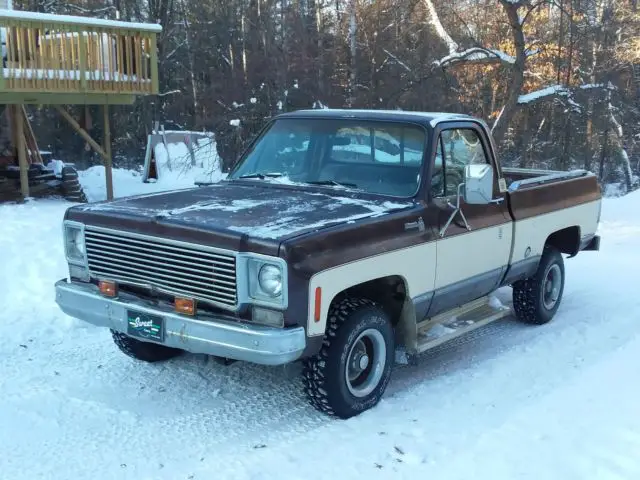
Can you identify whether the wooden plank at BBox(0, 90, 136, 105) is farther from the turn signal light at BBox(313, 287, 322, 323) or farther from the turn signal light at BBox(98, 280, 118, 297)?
the turn signal light at BBox(313, 287, 322, 323)

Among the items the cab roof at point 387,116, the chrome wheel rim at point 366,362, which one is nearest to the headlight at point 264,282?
the chrome wheel rim at point 366,362

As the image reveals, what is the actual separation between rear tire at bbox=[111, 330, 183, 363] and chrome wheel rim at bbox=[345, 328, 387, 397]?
1.66m

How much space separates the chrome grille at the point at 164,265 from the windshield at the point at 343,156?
1.47m

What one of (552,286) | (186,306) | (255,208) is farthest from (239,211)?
(552,286)

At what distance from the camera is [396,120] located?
542cm

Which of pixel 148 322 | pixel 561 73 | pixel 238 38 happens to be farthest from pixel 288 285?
pixel 238 38

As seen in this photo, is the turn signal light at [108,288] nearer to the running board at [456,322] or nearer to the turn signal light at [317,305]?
the turn signal light at [317,305]

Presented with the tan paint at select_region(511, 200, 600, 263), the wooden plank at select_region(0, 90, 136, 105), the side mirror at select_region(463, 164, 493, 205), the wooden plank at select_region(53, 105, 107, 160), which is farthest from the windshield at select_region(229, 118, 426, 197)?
the wooden plank at select_region(53, 105, 107, 160)

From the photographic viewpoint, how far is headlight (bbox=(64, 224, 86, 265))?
4.78 meters

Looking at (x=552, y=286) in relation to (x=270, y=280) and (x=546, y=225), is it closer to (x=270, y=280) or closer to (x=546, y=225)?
(x=546, y=225)

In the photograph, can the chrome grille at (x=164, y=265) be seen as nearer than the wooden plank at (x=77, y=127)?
Yes

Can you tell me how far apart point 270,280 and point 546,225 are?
353 cm

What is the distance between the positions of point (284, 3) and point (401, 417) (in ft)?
91.5

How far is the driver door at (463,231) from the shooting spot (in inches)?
202
